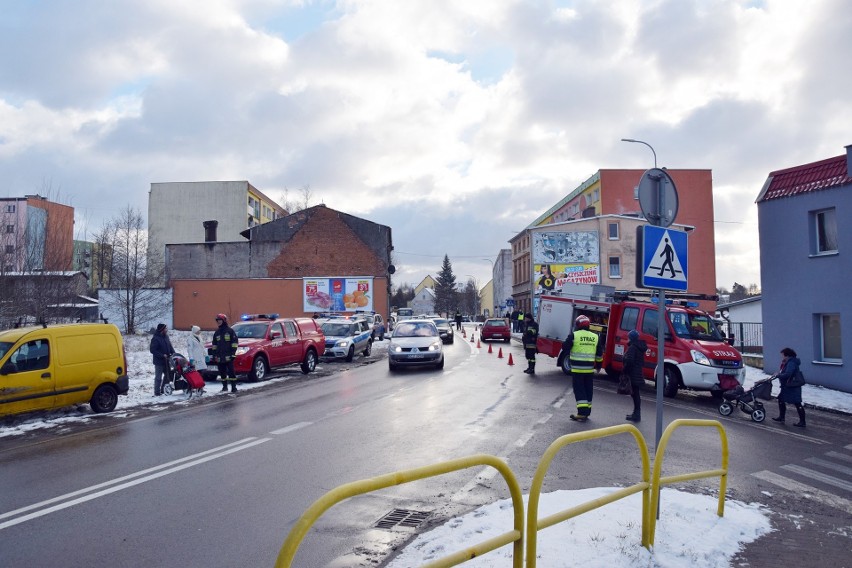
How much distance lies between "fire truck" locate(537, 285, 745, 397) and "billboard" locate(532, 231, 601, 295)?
36528 millimetres

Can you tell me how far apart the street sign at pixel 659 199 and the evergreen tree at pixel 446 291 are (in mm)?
115688

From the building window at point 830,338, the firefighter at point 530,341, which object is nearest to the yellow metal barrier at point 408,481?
the firefighter at point 530,341

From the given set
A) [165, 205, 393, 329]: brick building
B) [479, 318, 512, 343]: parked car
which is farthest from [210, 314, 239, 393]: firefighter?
[165, 205, 393, 329]: brick building

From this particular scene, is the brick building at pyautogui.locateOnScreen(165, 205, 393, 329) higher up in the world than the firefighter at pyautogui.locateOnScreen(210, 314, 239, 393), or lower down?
higher up

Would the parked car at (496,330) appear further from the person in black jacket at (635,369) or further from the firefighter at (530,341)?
the person in black jacket at (635,369)

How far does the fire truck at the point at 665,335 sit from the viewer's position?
15.0m

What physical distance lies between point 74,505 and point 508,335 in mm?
37278

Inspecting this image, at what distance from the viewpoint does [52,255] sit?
2192 centimetres

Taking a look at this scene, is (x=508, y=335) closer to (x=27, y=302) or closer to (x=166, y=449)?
(x=27, y=302)

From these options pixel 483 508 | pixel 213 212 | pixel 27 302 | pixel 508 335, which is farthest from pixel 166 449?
pixel 213 212

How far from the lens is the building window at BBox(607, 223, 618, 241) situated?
191 ft

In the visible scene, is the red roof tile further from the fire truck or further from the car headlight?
the car headlight

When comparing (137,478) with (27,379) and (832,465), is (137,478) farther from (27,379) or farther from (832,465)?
(832,465)

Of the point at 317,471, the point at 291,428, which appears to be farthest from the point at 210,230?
the point at 317,471
